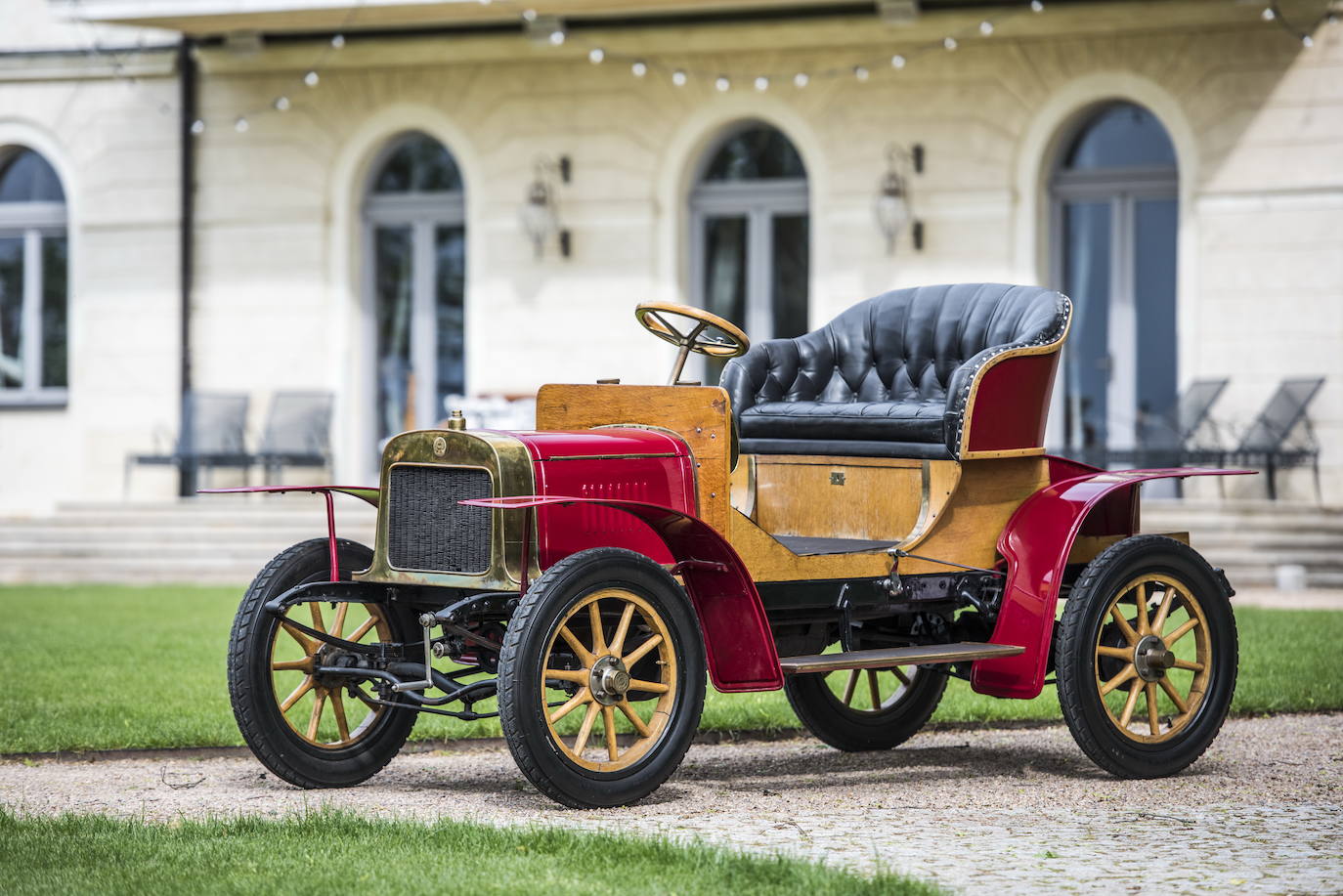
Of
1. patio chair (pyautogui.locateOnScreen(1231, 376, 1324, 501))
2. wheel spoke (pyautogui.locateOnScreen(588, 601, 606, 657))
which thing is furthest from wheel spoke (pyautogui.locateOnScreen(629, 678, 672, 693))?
patio chair (pyautogui.locateOnScreen(1231, 376, 1324, 501))

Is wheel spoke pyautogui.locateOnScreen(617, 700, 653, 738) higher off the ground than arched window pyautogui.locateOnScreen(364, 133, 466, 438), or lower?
lower

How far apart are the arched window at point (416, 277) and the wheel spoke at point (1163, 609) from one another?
11.9 metres

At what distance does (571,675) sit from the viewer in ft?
17.9

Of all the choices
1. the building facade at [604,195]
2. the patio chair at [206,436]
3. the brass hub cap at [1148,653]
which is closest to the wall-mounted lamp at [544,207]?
the building facade at [604,195]

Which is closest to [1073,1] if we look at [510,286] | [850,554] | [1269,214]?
[1269,214]

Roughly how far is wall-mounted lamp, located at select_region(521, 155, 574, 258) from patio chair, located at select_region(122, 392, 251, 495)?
3167 millimetres

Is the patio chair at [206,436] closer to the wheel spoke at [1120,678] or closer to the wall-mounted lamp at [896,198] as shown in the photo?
the wall-mounted lamp at [896,198]

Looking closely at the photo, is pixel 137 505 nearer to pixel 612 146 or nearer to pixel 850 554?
pixel 612 146

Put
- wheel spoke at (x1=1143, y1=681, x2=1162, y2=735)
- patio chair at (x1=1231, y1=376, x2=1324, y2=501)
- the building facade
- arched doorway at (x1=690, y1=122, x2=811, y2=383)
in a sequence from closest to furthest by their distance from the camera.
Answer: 1. wheel spoke at (x1=1143, y1=681, x2=1162, y2=735)
2. patio chair at (x1=1231, y1=376, x2=1324, y2=501)
3. the building facade
4. arched doorway at (x1=690, y1=122, x2=811, y2=383)

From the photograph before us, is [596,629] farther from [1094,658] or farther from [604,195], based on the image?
[604,195]

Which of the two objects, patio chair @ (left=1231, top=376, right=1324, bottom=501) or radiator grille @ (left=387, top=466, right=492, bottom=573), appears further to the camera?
patio chair @ (left=1231, top=376, right=1324, bottom=501)

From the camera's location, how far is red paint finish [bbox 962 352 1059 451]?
641cm

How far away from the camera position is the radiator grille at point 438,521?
572cm

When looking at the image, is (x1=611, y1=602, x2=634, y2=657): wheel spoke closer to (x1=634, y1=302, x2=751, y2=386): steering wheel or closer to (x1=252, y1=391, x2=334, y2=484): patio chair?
(x1=634, y1=302, x2=751, y2=386): steering wheel
